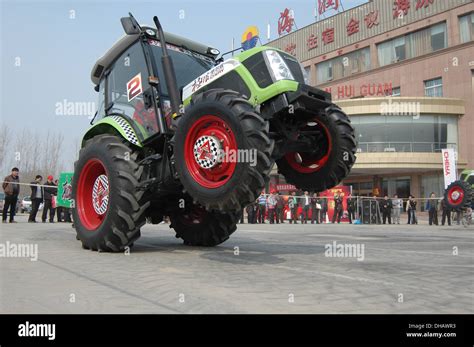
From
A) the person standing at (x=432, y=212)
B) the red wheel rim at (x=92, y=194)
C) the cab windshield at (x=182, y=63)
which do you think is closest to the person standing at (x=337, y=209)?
the person standing at (x=432, y=212)

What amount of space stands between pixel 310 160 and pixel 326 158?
305 millimetres

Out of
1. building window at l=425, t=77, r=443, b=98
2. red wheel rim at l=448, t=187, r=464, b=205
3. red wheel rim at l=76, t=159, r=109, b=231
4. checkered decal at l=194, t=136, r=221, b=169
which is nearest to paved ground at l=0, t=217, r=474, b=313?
red wheel rim at l=76, t=159, r=109, b=231

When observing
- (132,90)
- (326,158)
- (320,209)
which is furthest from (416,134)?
(132,90)

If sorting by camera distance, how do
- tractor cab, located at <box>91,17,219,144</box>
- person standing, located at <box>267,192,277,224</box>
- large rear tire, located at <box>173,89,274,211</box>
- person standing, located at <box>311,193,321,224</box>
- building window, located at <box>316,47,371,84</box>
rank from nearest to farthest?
large rear tire, located at <box>173,89,274,211</box> → tractor cab, located at <box>91,17,219,144</box> → person standing, located at <box>267,192,277,224</box> → person standing, located at <box>311,193,321,224</box> → building window, located at <box>316,47,371,84</box>

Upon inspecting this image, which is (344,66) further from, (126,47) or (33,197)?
(126,47)

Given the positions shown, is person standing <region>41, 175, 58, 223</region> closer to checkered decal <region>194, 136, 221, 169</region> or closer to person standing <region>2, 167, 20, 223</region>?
person standing <region>2, 167, 20, 223</region>

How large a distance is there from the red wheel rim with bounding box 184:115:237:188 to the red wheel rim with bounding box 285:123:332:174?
5.24 feet

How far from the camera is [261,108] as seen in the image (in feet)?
17.2

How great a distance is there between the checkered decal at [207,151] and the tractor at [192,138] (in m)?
0.01

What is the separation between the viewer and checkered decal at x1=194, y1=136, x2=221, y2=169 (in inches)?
193

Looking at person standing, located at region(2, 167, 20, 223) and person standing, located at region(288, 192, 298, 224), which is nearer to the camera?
person standing, located at region(2, 167, 20, 223)

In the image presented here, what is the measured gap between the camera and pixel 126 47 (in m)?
6.98

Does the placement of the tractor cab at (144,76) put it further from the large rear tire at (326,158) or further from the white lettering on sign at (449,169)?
the white lettering on sign at (449,169)
